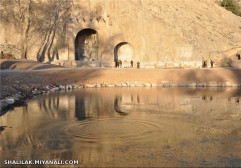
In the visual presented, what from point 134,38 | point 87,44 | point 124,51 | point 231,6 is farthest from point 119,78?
point 231,6

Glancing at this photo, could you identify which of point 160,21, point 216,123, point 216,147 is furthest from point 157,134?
point 160,21

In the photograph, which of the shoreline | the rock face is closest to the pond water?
the shoreline

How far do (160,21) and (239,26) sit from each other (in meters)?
16.7

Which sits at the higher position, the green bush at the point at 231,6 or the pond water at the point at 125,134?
the green bush at the point at 231,6

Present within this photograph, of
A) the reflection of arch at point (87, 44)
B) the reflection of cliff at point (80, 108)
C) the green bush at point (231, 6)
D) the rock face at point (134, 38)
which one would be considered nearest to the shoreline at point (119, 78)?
the reflection of cliff at point (80, 108)

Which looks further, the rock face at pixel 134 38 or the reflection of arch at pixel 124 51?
the reflection of arch at pixel 124 51

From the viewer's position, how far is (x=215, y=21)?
52250 mm

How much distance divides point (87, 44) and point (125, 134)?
37703mm

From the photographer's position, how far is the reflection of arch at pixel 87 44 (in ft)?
151

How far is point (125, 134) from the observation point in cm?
976

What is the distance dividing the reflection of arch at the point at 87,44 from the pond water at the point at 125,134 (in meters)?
30.6

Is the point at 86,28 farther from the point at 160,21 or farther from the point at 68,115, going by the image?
the point at 68,115

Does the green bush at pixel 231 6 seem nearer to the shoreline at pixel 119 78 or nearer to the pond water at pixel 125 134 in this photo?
the shoreline at pixel 119 78

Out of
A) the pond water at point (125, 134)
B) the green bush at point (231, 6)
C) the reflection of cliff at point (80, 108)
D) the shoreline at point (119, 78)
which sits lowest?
the pond water at point (125, 134)
